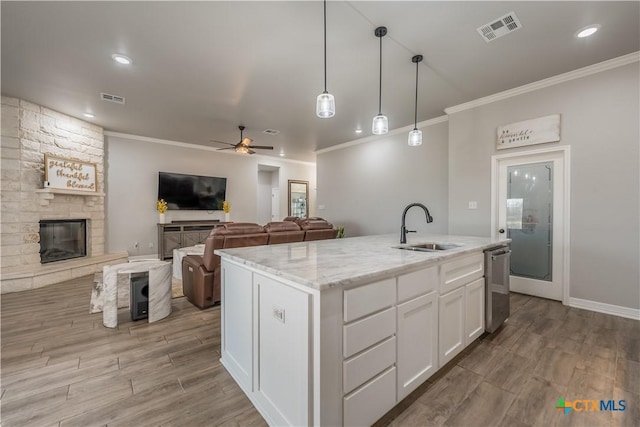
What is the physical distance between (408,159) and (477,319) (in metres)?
3.82

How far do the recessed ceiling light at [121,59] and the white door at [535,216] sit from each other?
4809 mm

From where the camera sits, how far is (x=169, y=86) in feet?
11.7

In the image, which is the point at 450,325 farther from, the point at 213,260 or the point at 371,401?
the point at 213,260

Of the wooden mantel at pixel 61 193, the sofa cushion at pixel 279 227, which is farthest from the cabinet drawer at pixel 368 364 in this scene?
the wooden mantel at pixel 61 193

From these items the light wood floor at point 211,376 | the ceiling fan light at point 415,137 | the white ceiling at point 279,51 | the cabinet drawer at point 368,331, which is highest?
the white ceiling at point 279,51

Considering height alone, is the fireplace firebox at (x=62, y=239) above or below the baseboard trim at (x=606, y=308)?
above

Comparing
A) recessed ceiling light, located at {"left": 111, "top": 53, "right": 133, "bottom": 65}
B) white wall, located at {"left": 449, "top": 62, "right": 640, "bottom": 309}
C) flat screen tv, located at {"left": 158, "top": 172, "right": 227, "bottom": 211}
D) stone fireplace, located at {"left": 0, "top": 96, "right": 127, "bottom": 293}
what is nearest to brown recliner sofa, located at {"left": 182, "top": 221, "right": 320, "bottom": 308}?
recessed ceiling light, located at {"left": 111, "top": 53, "right": 133, "bottom": 65}

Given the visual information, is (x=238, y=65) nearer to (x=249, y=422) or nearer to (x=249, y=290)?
(x=249, y=290)

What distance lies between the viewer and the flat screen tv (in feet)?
20.7

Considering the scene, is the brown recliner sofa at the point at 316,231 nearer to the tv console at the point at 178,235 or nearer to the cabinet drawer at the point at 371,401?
the cabinet drawer at the point at 371,401

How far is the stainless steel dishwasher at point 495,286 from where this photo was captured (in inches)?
94.0

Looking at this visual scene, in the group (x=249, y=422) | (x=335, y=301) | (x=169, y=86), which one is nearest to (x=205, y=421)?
(x=249, y=422)

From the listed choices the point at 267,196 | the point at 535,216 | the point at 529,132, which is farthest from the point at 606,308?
the point at 267,196

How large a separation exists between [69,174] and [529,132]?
7251 millimetres
